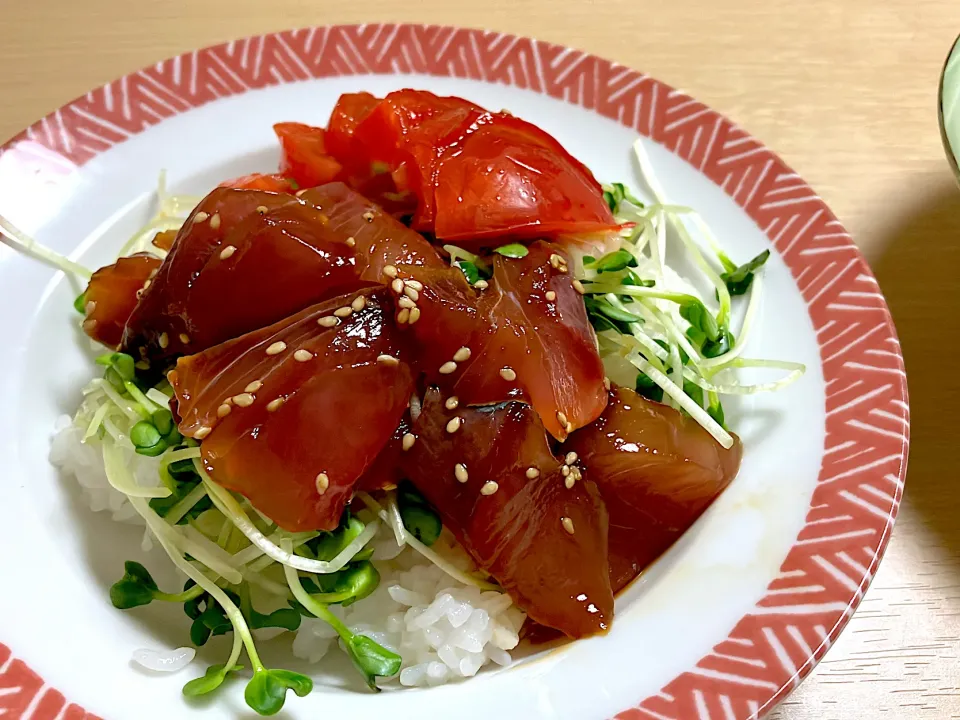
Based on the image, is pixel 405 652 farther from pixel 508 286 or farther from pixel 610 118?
pixel 610 118

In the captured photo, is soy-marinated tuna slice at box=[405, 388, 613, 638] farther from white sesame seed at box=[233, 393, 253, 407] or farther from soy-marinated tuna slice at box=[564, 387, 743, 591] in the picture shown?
white sesame seed at box=[233, 393, 253, 407]

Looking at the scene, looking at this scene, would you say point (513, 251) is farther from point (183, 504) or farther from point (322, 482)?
point (183, 504)

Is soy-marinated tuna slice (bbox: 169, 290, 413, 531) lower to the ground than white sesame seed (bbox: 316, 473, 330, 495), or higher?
higher

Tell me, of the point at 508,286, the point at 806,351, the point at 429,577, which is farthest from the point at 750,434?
the point at 429,577

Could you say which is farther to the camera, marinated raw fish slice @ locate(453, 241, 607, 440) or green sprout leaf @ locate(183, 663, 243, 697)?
marinated raw fish slice @ locate(453, 241, 607, 440)

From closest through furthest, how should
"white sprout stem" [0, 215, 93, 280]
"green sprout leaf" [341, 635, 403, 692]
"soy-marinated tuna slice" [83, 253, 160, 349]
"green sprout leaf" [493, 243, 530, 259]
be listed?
"green sprout leaf" [341, 635, 403, 692] < "green sprout leaf" [493, 243, 530, 259] < "soy-marinated tuna slice" [83, 253, 160, 349] < "white sprout stem" [0, 215, 93, 280]

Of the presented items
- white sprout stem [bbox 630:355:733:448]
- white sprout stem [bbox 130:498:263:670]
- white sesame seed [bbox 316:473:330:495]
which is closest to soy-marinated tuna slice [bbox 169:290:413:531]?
white sesame seed [bbox 316:473:330:495]
